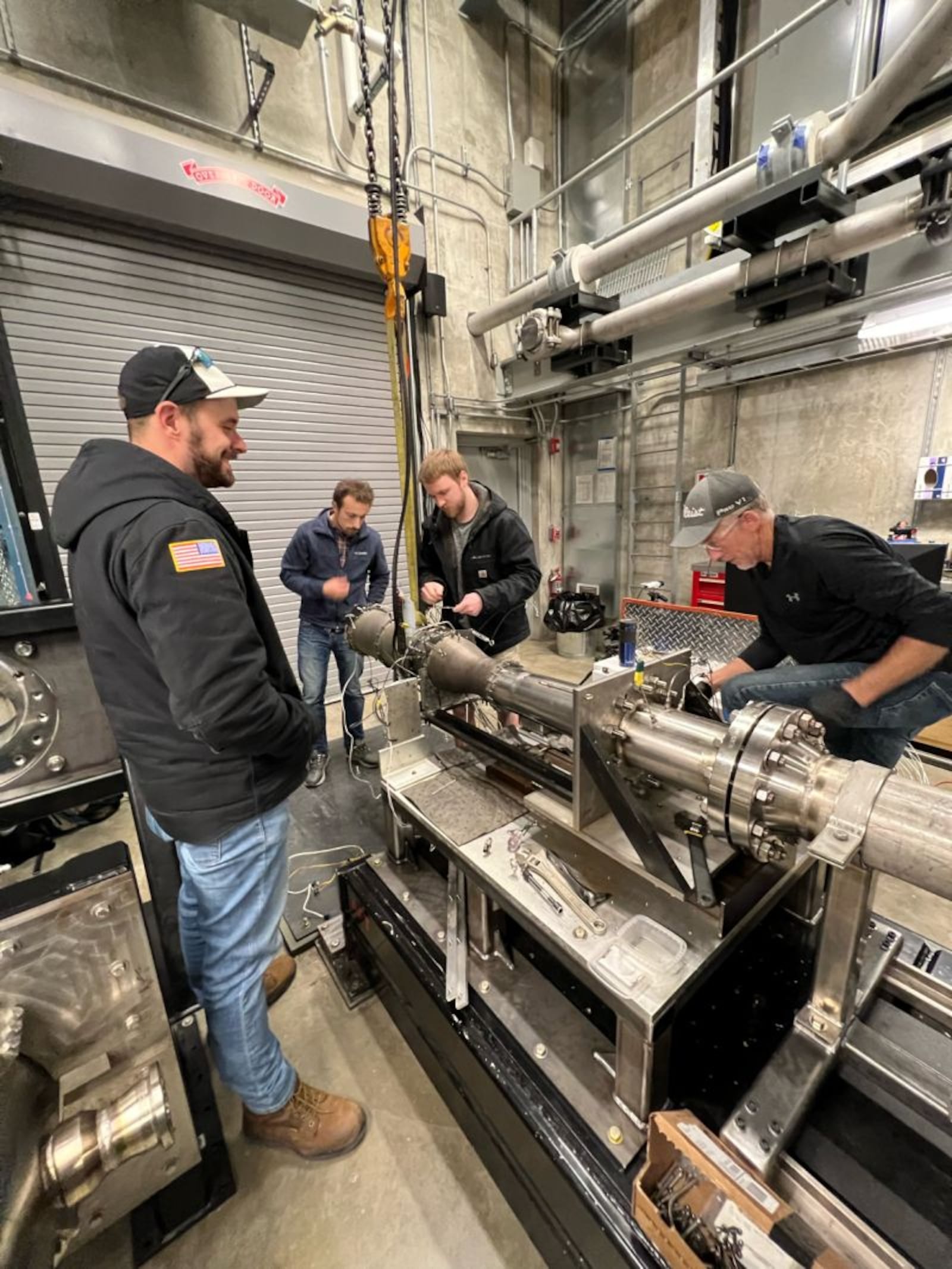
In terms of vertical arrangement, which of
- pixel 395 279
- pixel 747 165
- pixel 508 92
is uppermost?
pixel 508 92

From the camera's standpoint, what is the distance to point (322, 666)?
2730 mm

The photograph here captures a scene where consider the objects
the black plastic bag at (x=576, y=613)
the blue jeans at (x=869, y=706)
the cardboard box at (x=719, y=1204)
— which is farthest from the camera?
the black plastic bag at (x=576, y=613)

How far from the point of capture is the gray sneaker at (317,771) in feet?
8.52

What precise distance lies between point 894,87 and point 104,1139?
3484 millimetres

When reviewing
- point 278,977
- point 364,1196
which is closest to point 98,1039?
point 364,1196

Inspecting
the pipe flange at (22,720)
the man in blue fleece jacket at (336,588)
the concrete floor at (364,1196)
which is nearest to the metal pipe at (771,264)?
the man in blue fleece jacket at (336,588)

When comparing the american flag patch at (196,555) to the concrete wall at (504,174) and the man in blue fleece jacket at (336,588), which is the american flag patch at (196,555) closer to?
the man in blue fleece jacket at (336,588)

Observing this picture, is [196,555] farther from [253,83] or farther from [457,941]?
[253,83]

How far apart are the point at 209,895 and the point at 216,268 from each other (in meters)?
3.57

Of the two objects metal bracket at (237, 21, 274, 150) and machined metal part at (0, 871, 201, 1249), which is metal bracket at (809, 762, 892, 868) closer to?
machined metal part at (0, 871, 201, 1249)

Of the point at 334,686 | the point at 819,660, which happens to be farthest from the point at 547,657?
the point at 819,660

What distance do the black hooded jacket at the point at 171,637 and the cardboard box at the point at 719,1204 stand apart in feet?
2.69

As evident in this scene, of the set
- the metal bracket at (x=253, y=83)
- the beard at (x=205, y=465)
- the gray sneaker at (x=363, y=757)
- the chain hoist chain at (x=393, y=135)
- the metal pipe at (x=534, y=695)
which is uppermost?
the metal bracket at (x=253, y=83)

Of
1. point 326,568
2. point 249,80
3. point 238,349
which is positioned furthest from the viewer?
point 238,349
